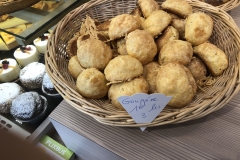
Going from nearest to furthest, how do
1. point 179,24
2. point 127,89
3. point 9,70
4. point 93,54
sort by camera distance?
point 127,89, point 93,54, point 179,24, point 9,70

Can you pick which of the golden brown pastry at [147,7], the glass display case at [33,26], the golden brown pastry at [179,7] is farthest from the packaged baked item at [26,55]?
the golden brown pastry at [179,7]

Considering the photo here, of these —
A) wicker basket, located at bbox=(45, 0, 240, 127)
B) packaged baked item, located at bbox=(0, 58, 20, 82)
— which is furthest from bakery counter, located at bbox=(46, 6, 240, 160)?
packaged baked item, located at bbox=(0, 58, 20, 82)

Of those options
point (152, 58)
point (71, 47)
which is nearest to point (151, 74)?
point (152, 58)

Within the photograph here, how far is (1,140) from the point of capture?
19cm

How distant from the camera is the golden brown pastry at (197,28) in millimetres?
1055

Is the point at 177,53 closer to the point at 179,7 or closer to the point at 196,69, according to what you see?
the point at 196,69

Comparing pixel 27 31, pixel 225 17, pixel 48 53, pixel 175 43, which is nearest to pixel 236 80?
pixel 175 43

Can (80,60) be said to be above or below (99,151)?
above

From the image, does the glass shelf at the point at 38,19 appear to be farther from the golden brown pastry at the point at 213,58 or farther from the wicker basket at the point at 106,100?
the golden brown pastry at the point at 213,58

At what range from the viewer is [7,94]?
1405mm

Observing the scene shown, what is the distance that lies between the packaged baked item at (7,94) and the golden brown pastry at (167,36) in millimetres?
908

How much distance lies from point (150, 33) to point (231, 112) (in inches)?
19.4

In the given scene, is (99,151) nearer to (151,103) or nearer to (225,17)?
(151,103)

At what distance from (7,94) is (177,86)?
104 cm
